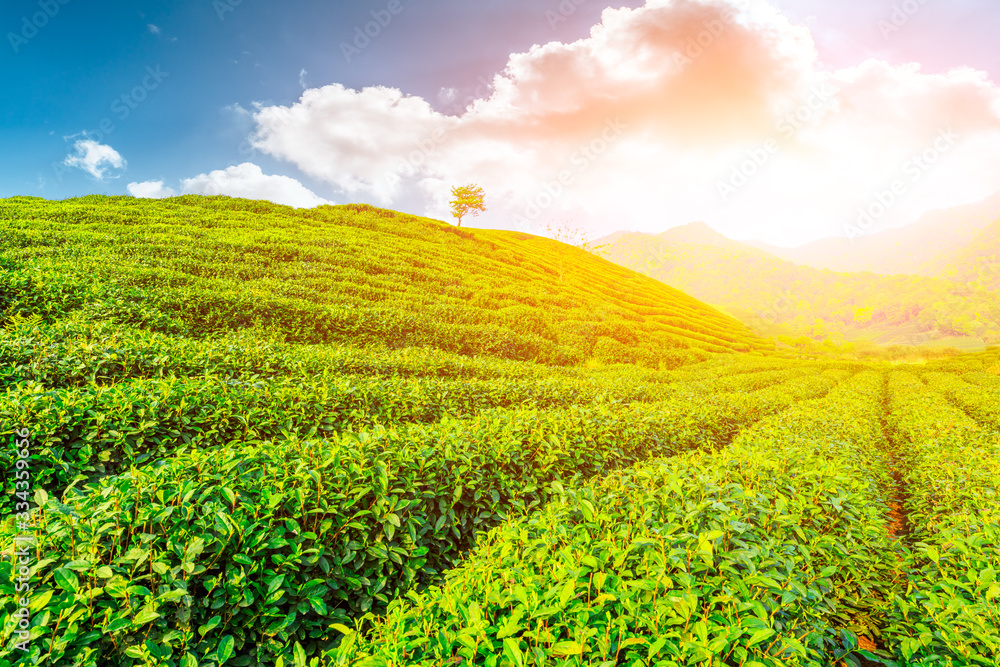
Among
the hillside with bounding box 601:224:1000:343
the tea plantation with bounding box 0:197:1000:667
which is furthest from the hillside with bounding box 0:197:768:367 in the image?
the hillside with bounding box 601:224:1000:343

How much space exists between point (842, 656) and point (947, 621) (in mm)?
961

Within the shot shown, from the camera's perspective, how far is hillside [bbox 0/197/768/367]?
527 inches

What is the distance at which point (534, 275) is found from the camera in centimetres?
4512

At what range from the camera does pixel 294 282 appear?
67.1ft

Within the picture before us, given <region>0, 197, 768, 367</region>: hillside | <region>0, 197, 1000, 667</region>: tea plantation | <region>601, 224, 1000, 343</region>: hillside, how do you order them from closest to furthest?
<region>0, 197, 1000, 667</region>: tea plantation → <region>0, 197, 768, 367</region>: hillside → <region>601, 224, 1000, 343</region>: hillside

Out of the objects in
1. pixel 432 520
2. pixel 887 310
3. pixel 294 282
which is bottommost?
pixel 432 520

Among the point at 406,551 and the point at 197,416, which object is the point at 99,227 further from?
the point at 406,551

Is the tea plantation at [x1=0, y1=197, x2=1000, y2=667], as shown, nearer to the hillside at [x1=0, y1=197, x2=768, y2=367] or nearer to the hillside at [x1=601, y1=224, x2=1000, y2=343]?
the hillside at [x1=0, y1=197, x2=768, y2=367]

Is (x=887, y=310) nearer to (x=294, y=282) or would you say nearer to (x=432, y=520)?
(x=294, y=282)

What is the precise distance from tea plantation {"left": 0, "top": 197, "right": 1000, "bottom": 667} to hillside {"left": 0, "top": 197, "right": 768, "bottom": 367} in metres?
0.80

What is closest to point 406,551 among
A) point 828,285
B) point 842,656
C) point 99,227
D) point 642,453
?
point 842,656

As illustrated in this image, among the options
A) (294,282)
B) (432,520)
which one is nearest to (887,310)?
(294,282)

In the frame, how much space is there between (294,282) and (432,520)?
18.9m

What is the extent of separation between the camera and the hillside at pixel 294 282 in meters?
13.4
